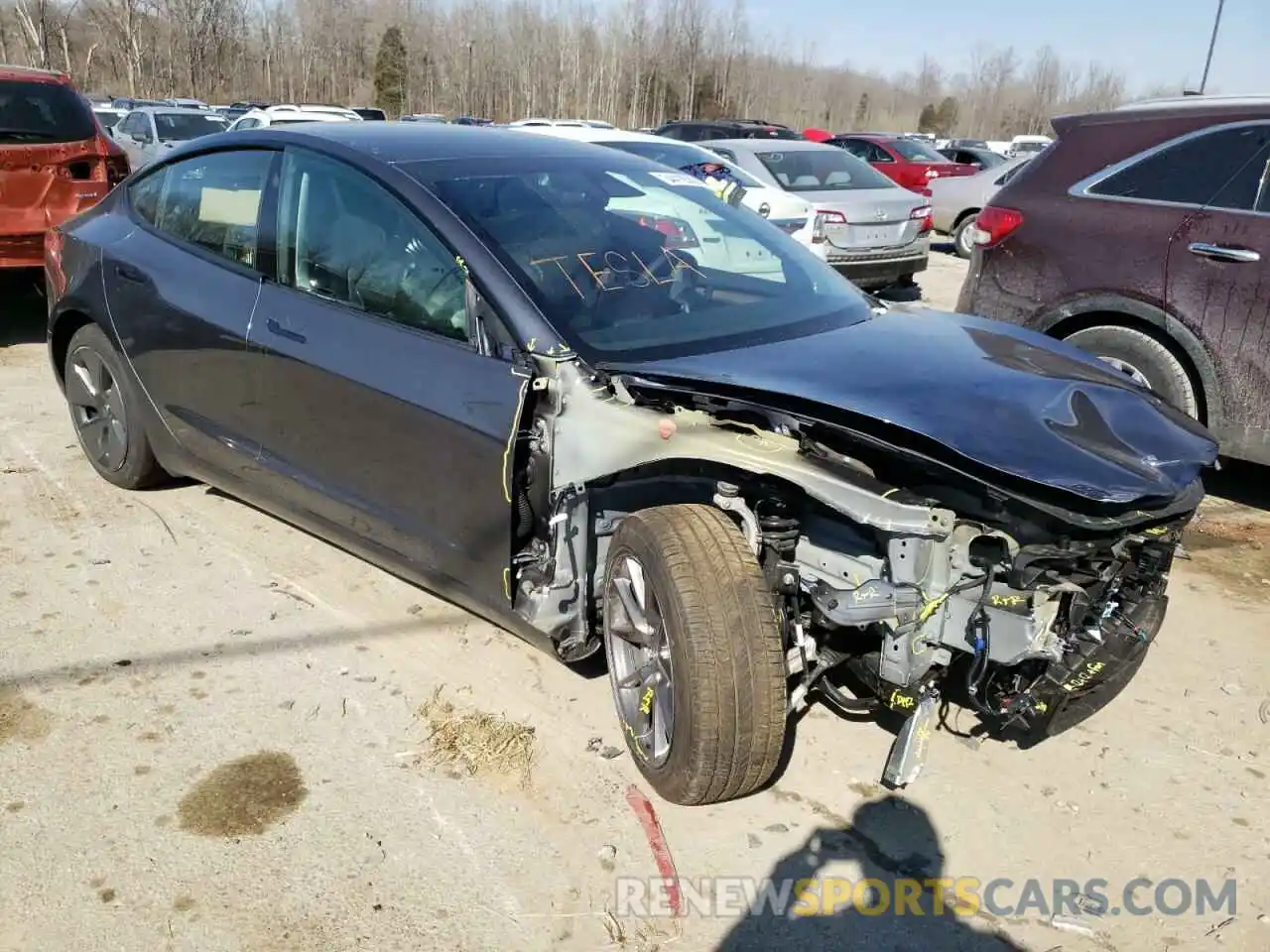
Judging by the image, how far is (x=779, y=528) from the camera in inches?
107

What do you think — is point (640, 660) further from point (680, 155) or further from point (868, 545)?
point (680, 155)

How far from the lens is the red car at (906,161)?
18.9 metres

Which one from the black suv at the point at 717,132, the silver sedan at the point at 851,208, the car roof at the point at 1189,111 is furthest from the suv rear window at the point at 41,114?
the black suv at the point at 717,132

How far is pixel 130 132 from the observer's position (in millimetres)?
17000

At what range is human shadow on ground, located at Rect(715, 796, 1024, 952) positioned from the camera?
7.91 ft

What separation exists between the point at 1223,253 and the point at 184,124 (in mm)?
16705

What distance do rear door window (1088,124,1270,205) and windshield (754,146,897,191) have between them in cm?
580

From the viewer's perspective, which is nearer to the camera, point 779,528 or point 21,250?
point 779,528

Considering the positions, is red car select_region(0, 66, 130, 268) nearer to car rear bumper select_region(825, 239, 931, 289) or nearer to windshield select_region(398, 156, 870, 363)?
windshield select_region(398, 156, 870, 363)

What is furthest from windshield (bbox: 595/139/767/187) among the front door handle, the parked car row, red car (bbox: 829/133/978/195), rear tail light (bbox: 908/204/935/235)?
red car (bbox: 829/133/978/195)

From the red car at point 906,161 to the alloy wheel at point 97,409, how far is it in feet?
51.9

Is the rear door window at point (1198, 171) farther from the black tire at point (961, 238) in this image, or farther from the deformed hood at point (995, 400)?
the black tire at point (961, 238)

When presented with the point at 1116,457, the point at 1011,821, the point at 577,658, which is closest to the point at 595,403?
the point at 577,658

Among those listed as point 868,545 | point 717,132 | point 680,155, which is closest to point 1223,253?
point 868,545
